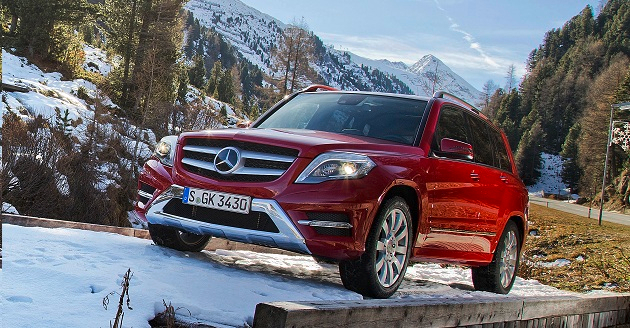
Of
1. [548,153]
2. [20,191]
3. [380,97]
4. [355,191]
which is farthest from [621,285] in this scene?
[548,153]

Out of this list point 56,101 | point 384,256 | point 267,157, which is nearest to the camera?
point 267,157

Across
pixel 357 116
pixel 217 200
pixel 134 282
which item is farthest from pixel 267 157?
pixel 357 116

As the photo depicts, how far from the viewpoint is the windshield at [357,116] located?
17.2 feet

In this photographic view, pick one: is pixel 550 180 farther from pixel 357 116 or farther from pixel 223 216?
pixel 223 216

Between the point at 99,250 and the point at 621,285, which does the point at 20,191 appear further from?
the point at 621,285

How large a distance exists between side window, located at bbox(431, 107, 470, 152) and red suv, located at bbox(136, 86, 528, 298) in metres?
0.02

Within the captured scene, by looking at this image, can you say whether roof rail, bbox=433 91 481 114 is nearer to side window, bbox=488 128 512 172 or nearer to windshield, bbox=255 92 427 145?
windshield, bbox=255 92 427 145

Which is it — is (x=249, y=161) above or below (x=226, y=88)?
below

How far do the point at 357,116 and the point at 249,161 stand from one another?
135 centimetres

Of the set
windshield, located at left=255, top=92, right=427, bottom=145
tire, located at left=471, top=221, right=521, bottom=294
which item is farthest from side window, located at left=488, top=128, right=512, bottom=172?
windshield, located at left=255, top=92, right=427, bottom=145

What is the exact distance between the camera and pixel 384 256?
453 cm

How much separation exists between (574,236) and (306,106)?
77.2ft

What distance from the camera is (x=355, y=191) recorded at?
4.14 m

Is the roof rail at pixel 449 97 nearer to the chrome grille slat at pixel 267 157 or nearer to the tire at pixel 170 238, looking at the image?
the chrome grille slat at pixel 267 157
